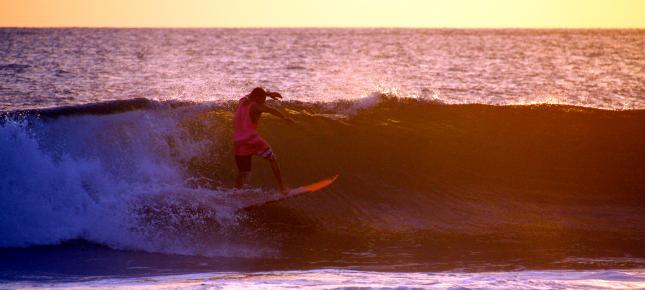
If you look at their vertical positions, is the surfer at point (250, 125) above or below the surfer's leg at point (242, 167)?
above

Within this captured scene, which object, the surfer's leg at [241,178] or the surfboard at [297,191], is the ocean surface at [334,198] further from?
the surfer's leg at [241,178]

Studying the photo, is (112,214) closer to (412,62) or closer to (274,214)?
(274,214)

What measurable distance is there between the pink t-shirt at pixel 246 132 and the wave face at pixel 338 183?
79 cm

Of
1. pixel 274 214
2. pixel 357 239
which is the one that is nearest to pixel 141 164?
pixel 274 214

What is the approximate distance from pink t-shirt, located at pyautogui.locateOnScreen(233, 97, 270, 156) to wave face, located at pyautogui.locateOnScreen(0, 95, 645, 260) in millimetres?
788

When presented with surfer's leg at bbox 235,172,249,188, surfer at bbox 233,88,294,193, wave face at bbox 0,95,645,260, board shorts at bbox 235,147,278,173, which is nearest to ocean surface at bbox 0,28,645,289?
wave face at bbox 0,95,645,260

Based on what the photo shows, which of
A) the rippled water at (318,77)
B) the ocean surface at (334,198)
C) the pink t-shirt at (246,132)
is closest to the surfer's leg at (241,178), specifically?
the ocean surface at (334,198)

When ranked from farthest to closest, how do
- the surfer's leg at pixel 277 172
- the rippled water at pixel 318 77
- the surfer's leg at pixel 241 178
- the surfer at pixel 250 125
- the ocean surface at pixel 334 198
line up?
the rippled water at pixel 318 77
the surfer's leg at pixel 241 178
the surfer's leg at pixel 277 172
the surfer at pixel 250 125
the ocean surface at pixel 334 198

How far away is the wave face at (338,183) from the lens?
11.3m

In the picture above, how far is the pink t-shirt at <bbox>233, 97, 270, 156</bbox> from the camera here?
36.7 ft

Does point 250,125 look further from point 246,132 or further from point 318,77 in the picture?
point 318,77

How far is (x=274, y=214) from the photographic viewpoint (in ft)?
39.1

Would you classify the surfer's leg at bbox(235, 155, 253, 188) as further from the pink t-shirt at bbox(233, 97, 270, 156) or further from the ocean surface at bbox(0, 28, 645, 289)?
the ocean surface at bbox(0, 28, 645, 289)

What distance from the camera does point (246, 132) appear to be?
Answer: 11.2m
